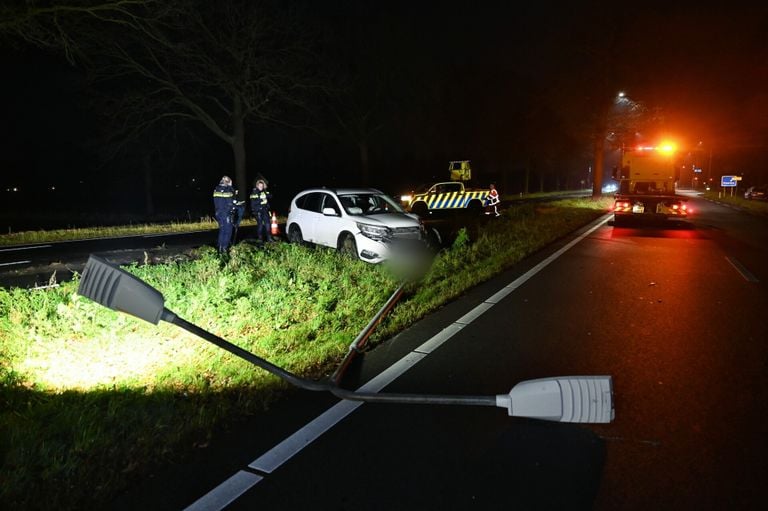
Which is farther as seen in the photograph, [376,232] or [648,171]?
[648,171]

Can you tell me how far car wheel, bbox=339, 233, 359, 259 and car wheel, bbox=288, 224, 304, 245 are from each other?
1.89 m

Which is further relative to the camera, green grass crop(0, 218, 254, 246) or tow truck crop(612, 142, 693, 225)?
tow truck crop(612, 142, 693, 225)

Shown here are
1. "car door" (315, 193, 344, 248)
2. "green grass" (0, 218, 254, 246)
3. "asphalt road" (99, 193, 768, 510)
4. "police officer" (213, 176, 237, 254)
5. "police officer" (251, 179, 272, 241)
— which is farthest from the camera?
"green grass" (0, 218, 254, 246)

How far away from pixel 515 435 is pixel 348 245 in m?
7.40

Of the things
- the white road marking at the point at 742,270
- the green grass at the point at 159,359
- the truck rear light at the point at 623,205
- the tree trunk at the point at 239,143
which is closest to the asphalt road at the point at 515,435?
the green grass at the point at 159,359

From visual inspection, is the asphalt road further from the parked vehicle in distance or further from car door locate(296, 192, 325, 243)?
the parked vehicle in distance

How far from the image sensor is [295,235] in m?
12.8

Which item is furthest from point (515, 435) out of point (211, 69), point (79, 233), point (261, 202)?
point (211, 69)

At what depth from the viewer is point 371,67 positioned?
34.5 meters

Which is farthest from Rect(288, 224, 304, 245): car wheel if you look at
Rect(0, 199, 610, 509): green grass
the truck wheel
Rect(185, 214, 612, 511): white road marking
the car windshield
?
the truck wheel

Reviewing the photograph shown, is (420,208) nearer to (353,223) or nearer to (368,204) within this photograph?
(368,204)

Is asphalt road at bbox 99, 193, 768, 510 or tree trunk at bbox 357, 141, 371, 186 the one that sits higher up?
tree trunk at bbox 357, 141, 371, 186

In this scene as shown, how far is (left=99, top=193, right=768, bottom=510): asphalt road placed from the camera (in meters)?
2.99

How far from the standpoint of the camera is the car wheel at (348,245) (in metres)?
10.6
